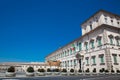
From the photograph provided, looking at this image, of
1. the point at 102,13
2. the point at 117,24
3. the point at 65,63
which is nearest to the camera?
the point at 102,13

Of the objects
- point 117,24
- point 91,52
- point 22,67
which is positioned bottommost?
point 22,67

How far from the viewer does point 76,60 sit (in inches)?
1695

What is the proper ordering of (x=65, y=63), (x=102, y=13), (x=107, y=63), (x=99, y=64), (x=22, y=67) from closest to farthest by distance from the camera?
(x=107, y=63) → (x=99, y=64) → (x=102, y=13) → (x=65, y=63) → (x=22, y=67)

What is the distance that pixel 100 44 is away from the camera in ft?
105

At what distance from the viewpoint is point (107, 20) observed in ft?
114

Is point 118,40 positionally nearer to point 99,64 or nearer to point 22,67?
point 99,64

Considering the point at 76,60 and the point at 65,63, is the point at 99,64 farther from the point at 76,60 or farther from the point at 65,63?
the point at 65,63

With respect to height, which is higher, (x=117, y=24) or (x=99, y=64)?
(x=117, y=24)

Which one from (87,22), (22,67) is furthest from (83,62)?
(22,67)

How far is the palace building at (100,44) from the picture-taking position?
30.3 m

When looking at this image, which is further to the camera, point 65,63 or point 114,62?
point 65,63

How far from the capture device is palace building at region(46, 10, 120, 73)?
3027cm

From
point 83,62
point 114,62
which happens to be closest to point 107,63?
point 114,62

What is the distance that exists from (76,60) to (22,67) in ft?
130
